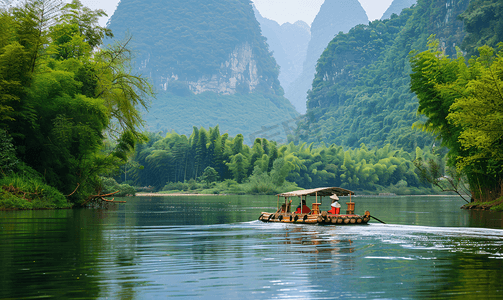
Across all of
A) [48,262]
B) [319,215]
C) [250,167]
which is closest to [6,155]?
[319,215]

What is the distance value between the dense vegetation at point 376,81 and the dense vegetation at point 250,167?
2022cm

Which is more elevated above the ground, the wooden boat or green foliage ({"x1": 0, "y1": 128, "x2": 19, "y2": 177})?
green foliage ({"x1": 0, "y1": 128, "x2": 19, "y2": 177})

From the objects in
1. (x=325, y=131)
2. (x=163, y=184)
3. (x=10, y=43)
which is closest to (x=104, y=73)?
(x=10, y=43)

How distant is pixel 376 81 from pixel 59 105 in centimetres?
14661

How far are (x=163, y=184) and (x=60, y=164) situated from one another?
65585mm

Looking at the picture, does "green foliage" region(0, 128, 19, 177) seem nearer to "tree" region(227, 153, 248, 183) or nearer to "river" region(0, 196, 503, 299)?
"river" region(0, 196, 503, 299)

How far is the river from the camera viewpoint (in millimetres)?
10062

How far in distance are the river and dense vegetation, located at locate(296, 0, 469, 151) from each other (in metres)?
105

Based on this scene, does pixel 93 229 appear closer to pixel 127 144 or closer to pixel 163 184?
pixel 127 144

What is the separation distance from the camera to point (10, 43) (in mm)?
34062

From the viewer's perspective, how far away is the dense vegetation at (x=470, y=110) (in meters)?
34.4

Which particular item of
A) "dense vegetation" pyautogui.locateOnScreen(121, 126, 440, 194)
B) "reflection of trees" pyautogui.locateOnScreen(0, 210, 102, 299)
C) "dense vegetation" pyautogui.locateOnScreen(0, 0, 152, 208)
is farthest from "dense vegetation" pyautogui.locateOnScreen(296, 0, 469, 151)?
"reflection of trees" pyautogui.locateOnScreen(0, 210, 102, 299)

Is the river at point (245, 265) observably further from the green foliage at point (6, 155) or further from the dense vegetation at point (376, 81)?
the dense vegetation at point (376, 81)

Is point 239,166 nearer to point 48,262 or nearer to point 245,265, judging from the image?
point 245,265
